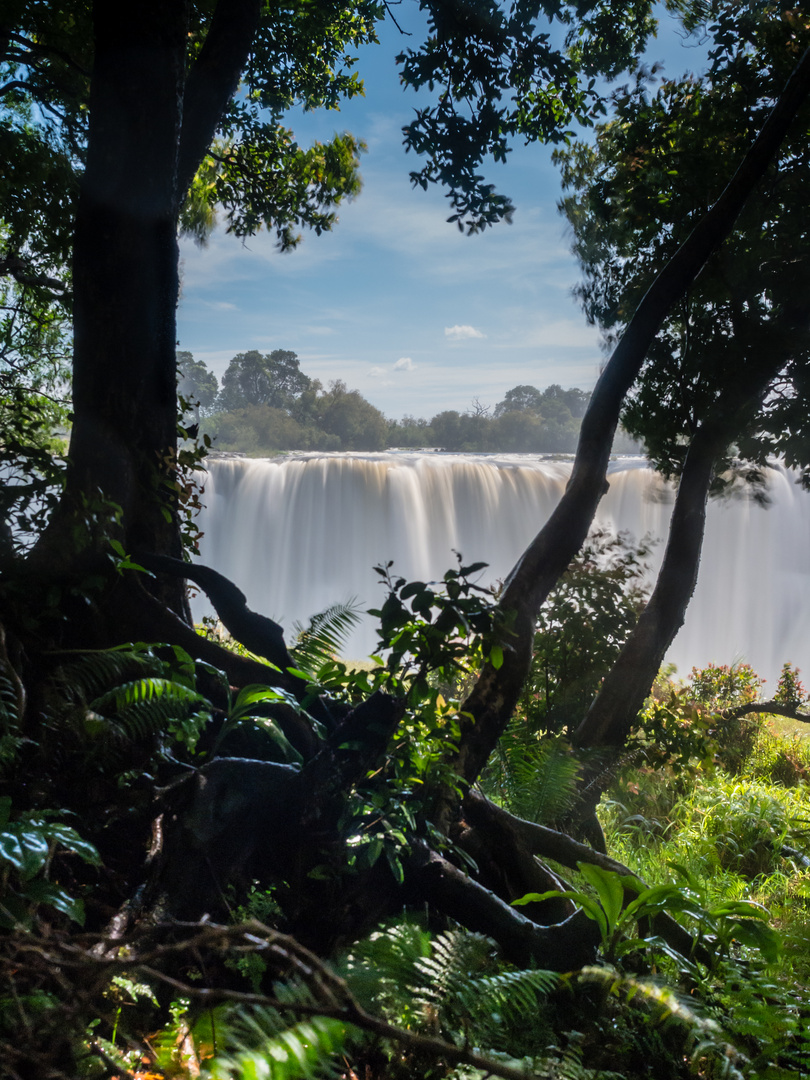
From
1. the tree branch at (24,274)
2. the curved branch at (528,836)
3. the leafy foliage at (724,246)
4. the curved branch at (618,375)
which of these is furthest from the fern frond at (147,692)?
the leafy foliage at (724,246)

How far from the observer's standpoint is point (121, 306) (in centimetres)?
265

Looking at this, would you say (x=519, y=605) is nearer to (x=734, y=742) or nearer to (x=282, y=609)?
(x=734, y=742)

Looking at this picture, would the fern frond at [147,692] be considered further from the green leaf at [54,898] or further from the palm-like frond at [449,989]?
the palm-like frond at [449,989]

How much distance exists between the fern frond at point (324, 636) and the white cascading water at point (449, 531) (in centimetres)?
808

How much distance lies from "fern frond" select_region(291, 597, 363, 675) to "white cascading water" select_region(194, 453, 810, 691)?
808 centimetres

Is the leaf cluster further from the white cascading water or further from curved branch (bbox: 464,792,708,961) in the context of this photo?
the white cascading water

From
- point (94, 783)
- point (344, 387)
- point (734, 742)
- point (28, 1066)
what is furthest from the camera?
point (344, 387)

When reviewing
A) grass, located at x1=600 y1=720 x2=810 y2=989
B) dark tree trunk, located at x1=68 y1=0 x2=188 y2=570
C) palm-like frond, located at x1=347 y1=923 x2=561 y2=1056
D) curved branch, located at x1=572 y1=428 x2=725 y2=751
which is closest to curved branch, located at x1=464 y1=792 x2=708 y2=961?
grass, located at x1=600 y1=720 x2=810 y2=989

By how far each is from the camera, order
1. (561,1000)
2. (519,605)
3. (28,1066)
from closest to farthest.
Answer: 1. (28,1066)
2. (561,1000)
3. (519,605)

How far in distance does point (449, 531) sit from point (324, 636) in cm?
859

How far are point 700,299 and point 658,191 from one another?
70 centimetres

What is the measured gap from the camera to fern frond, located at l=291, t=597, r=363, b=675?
2633 millimetres

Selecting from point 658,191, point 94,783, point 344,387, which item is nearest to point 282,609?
point 344,387

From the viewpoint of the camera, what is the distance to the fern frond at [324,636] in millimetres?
2633
